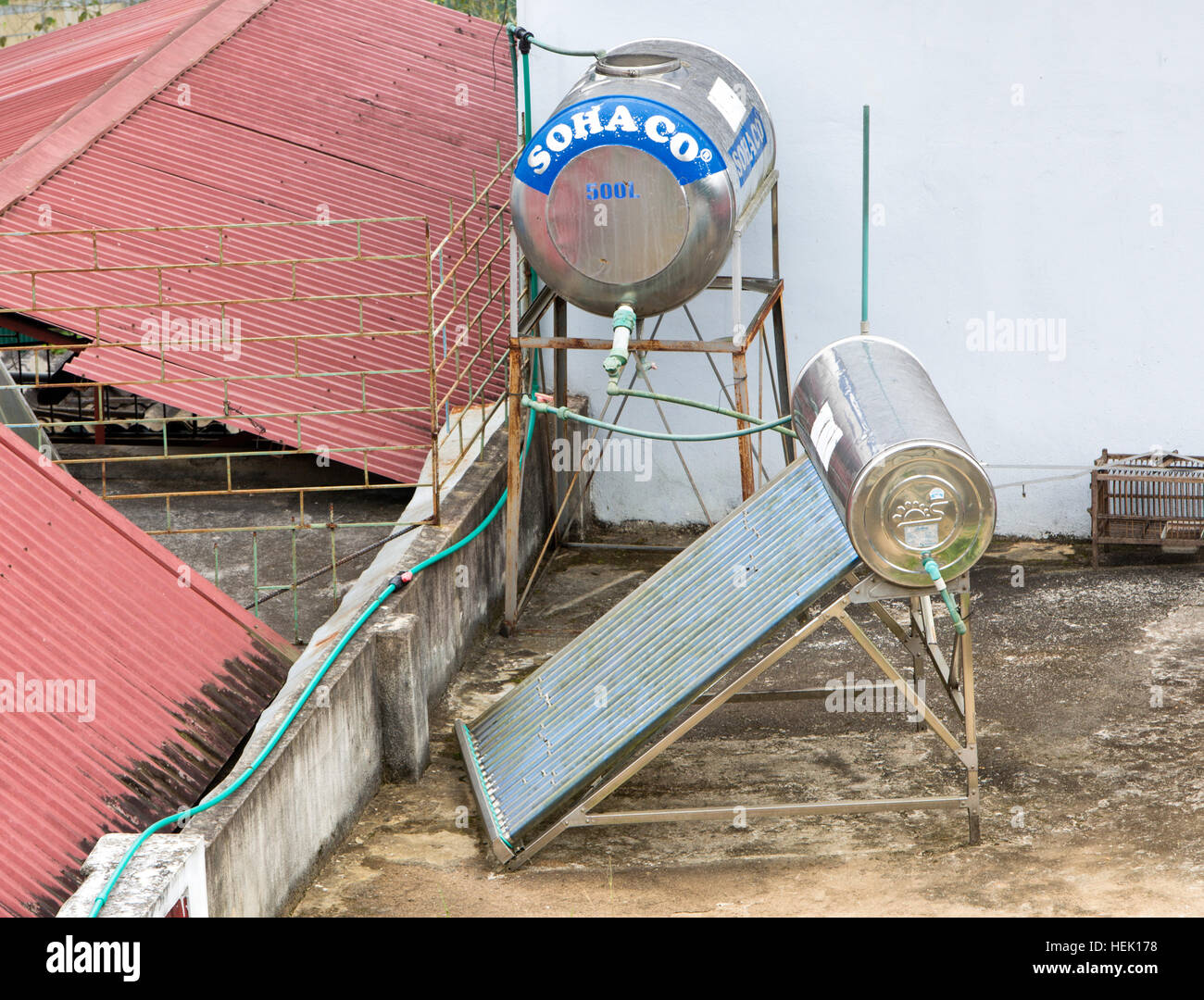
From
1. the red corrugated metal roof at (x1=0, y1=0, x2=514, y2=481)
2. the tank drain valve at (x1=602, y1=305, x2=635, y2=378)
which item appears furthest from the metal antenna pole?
the red corrugated metal roof at (x1=0, y1=0, x2=514, y2=481)

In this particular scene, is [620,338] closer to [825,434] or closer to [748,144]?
[825,434]

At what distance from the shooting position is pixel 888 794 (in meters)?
8.83

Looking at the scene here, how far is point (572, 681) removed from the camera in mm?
8828

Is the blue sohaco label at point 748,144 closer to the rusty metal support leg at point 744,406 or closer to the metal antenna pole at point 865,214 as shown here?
the metal antenna pole at point 865,214

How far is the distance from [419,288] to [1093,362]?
554 cm

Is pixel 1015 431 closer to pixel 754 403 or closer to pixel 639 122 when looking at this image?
pixel 754 403

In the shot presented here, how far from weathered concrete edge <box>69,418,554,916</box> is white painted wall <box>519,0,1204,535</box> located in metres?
2.45

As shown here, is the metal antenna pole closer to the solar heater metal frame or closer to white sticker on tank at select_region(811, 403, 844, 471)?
white sticker on tank at select_region(811, 403, 844, 471)

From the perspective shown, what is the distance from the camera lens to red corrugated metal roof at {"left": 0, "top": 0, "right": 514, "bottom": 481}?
40.8ft

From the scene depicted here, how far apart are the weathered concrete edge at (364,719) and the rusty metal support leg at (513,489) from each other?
12 centimetres

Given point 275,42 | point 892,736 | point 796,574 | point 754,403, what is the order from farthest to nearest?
point 275,42 < point 754,403 < point 892,736 < point 796,574

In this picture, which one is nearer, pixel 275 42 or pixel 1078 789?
pixel 1078 789

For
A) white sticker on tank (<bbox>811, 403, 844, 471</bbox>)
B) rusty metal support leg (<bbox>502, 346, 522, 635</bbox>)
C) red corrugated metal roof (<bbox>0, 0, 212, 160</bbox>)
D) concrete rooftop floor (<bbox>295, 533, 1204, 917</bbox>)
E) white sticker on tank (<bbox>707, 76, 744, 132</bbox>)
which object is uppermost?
A: red corrugated metal roof (<bbox>0, 0, 212, 160</bbox>)
